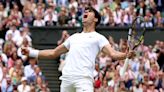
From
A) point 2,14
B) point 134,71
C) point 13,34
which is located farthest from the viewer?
point 2,14

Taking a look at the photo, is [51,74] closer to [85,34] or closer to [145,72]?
[145,72]

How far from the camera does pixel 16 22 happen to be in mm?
23047

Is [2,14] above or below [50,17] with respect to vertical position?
above

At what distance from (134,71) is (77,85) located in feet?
34.0

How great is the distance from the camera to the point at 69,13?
79.2 ft

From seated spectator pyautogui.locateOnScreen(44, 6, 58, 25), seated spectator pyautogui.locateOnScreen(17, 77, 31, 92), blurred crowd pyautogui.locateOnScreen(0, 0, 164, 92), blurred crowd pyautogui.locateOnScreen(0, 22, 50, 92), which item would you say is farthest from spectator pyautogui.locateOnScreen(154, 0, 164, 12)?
seated spectator pyautogui.locateOnScreen(17, 77, 31, 92)

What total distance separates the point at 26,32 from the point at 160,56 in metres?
4.64

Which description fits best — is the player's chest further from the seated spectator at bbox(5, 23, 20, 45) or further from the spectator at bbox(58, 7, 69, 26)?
the spectator at bbox(58, 7, 69, 26)

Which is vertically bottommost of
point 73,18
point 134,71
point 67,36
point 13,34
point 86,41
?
point 134,71

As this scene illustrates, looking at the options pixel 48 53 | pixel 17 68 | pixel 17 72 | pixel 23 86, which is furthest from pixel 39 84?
pixel 48 53

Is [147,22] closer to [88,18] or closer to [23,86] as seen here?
[23,86]

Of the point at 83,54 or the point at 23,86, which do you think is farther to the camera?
the point at 23,86

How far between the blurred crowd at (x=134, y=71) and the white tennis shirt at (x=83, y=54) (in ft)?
25.0

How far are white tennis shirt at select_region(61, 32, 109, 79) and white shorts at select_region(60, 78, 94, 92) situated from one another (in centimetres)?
8
